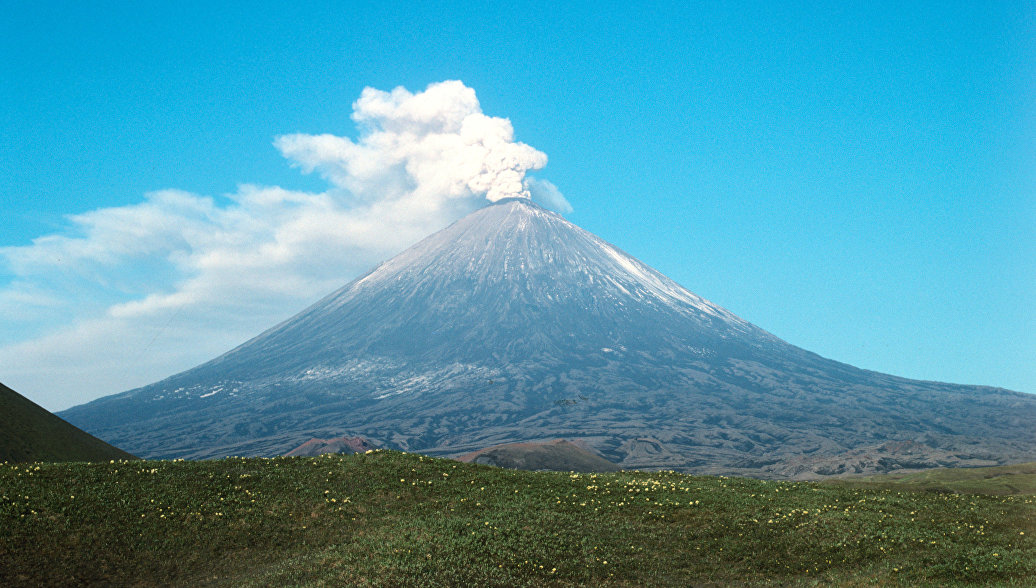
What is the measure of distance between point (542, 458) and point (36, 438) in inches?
2480

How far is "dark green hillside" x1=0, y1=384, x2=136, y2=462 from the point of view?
3469cm

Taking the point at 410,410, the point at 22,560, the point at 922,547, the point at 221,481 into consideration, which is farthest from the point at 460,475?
the point at 410,410

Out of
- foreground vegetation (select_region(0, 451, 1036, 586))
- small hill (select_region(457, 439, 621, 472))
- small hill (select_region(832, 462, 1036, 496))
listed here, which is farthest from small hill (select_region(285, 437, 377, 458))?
foreground vegetation (select_region(0, 451, 1036, 586))

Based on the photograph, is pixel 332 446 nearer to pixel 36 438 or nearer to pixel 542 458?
pixel 542 458

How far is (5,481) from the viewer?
22953 mm

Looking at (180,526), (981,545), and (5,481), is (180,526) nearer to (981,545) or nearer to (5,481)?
(5,481)

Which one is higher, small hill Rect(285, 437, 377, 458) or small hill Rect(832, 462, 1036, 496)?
small hill Rect(285, 437, 377, 458)

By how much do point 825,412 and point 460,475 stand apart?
18241 centimetres

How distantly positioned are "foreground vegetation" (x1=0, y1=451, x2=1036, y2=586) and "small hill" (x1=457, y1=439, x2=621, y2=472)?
62.8m

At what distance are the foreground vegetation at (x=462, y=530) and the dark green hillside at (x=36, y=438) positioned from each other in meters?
12.5

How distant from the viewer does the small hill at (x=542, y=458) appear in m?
88.7

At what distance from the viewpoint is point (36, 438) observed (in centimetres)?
3622

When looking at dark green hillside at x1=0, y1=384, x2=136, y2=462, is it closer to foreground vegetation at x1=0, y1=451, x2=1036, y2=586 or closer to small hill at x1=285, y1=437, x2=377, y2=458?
foreground vegetation at x1=0, y1=451, x2=1036, y2=586

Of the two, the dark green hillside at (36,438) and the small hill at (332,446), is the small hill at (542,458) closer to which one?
the small hill at (332,446)
